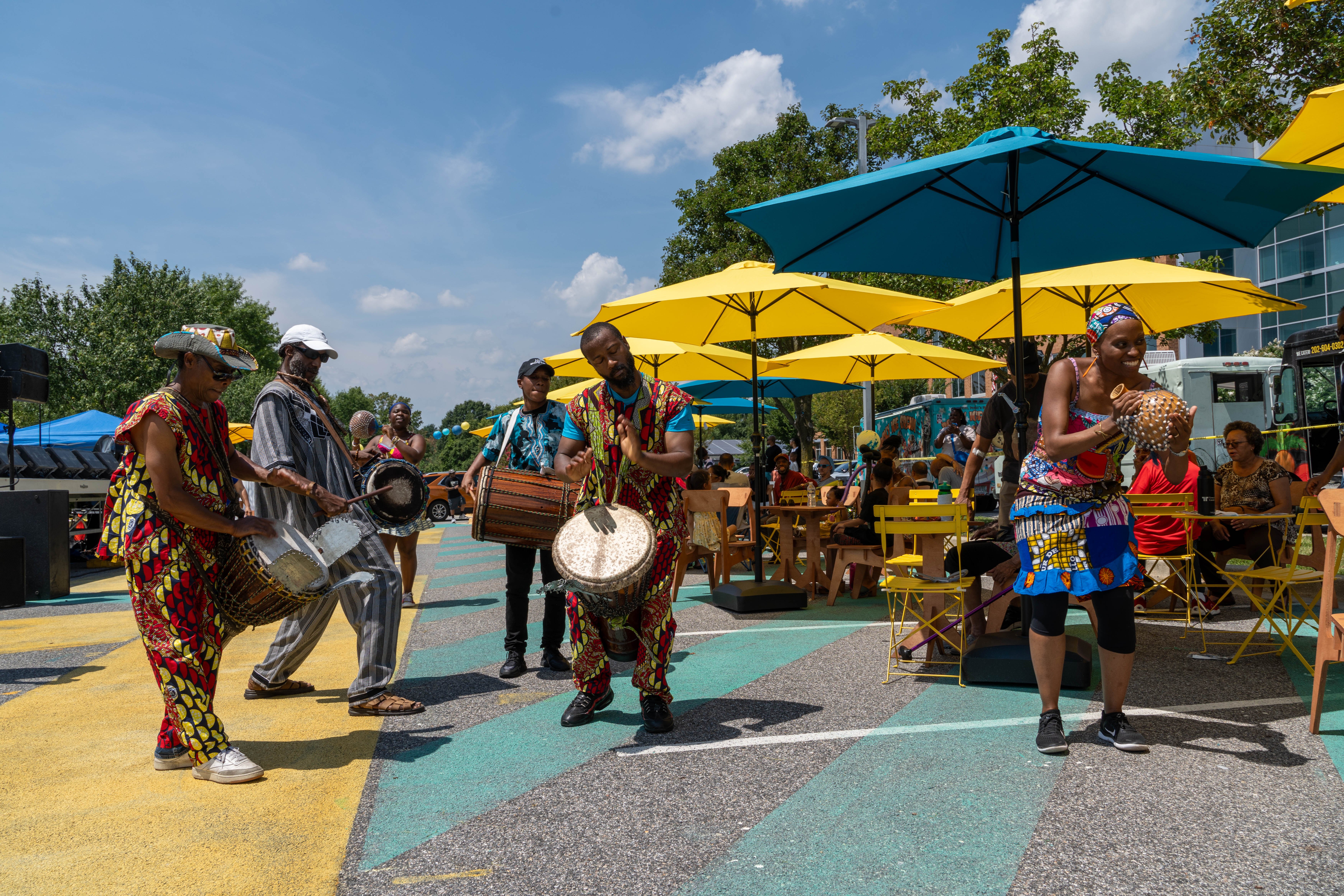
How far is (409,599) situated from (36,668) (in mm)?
3292

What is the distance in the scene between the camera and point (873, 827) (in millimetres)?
3004

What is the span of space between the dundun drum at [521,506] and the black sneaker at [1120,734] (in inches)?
112

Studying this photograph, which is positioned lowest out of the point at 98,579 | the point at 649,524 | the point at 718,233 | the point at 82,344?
the point at 98,579

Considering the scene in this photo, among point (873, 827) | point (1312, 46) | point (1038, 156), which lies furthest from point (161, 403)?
point (1312, 46)

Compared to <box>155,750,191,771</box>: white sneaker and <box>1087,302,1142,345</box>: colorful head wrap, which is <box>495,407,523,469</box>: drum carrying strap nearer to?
<box>155,750,191,771</box>: white sneaker

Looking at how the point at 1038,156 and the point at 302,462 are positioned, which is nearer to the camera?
the point at 302,462

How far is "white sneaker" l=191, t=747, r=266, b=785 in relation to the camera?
11.5 ft

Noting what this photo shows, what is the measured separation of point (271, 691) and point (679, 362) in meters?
8.13

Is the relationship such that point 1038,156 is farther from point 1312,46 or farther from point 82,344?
point 82,344

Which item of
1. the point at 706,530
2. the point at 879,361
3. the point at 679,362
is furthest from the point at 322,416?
the point at 879,361

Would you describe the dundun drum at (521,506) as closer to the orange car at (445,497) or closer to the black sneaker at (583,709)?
the black sneaker at (583,709)

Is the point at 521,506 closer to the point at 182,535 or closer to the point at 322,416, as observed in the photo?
the point at 322,416

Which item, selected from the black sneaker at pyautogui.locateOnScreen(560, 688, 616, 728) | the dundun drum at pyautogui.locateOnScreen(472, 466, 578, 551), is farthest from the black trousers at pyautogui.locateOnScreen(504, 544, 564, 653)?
the black sneaker at pyautogui.locateOnScreen(560, 688, 616, 728)

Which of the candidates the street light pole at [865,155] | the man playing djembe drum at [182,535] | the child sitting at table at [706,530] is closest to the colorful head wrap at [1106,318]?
the man playing djembe drum at [182,535]
